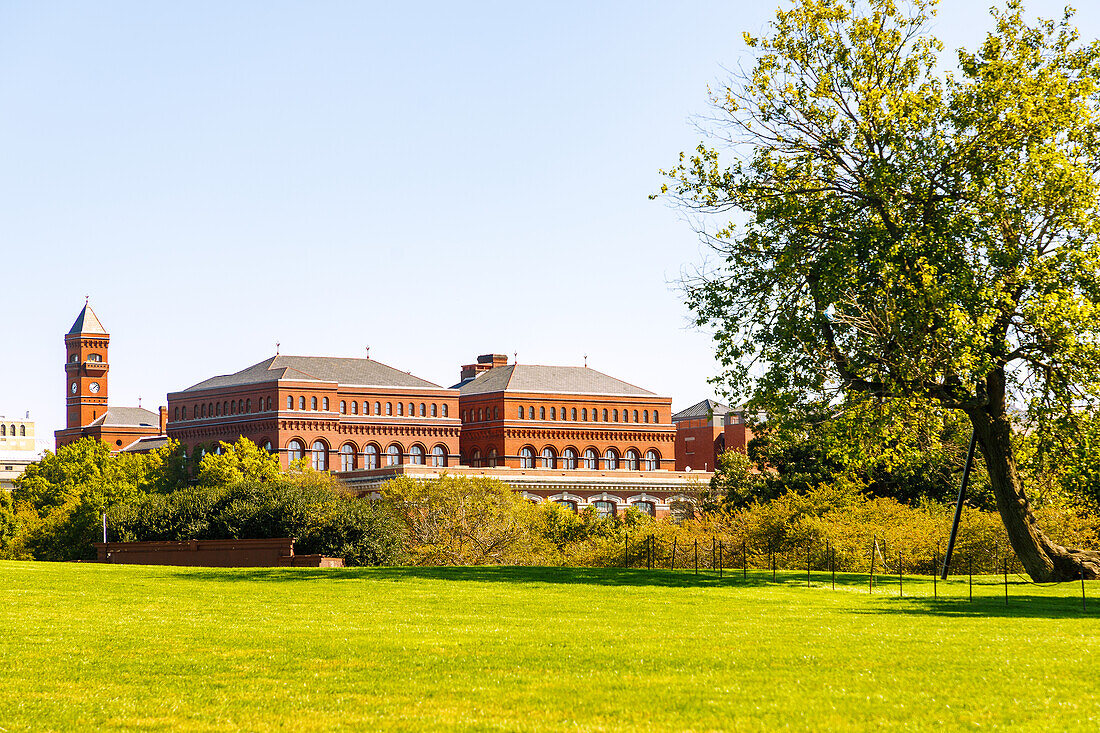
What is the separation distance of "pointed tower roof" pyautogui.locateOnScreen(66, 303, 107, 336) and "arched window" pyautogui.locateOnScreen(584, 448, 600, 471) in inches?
2648

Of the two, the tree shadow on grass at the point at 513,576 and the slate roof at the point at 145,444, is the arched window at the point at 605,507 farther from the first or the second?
the tree shadow on grass at the point at 513,576

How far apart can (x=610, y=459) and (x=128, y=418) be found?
2373 inches

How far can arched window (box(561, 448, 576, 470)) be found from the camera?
126 metres

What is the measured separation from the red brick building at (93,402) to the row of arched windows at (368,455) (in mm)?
35255

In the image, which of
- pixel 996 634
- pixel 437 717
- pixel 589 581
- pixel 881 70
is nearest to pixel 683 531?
pixel 589 581

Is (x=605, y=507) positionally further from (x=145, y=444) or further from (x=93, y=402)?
(x=93, y=402)

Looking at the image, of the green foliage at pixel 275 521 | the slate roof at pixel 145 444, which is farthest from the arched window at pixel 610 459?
the green foliage at pixel 275 521

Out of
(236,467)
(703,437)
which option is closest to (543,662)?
(236,467)

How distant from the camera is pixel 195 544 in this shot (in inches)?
1845

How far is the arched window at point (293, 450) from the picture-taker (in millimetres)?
114981

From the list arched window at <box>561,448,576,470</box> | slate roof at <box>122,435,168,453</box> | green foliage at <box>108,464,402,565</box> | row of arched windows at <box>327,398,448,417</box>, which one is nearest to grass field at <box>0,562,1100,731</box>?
green foliage at <box>108,464,402,565</box>

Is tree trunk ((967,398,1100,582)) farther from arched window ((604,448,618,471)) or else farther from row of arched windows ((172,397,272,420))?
arched window ((604,448,618,471))

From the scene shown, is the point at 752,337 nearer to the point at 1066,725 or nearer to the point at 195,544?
the point at 1066,725

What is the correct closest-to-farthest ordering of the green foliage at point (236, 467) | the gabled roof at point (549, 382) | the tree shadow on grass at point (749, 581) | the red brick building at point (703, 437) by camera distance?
the tree shadow on grass at point (749, 581)
the green foliage at point (236, 467)
the gabled roof at point (549, 382)
the red brick building at point (703, 437)
